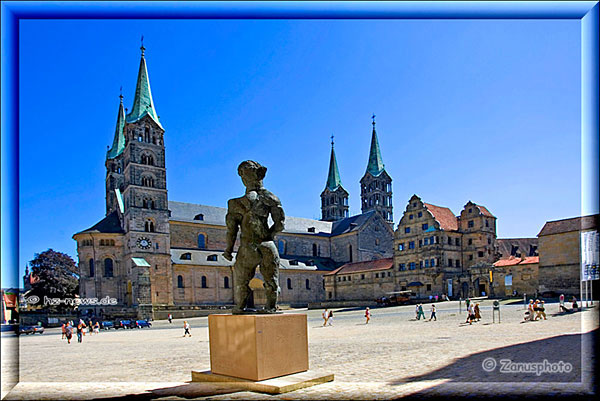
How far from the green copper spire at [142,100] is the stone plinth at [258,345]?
57.7 meters

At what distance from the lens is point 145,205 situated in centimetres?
6041

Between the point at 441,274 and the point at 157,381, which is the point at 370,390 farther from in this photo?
the point at 441,274

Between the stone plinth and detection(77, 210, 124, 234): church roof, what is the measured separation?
181 feet

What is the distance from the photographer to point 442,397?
705 cm

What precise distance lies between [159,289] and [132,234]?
7.28 metres

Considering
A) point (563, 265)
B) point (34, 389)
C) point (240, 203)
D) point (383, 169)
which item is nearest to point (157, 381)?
point (34, 389)

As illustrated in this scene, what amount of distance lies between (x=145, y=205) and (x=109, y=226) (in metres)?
5.71

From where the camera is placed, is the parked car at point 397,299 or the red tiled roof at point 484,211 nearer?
the parked car at point 397,299

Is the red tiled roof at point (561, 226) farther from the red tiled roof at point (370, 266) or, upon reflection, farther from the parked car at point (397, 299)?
the red tiled roof at point (370, 266)

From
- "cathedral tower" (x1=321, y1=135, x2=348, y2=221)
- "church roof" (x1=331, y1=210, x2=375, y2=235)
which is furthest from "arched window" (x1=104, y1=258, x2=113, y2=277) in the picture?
"cathedral tower" (x1=321, y1=135, x2=348, y2=221)

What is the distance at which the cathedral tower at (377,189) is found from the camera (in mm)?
97000

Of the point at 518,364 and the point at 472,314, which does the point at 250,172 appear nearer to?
the point at 518,364

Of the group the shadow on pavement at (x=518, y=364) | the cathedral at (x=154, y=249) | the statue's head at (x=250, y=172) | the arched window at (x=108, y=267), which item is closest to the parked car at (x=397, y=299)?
the cathedral at (x=154, y=249)

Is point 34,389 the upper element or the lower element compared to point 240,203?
lower
